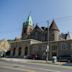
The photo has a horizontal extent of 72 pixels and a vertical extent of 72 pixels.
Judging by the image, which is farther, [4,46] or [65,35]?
[65,35]

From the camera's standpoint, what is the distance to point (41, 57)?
212 feet

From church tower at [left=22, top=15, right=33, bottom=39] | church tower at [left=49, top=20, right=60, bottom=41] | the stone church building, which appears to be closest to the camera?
the stone church building

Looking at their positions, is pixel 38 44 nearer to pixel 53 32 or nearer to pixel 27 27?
pixel 53 32

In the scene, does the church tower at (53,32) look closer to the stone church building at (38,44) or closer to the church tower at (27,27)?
the stone church building at (38,44)

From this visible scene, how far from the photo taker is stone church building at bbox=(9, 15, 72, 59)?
60250 millimetres

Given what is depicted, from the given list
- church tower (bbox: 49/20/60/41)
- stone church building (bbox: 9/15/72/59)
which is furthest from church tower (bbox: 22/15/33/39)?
church tower (bbox: 49/20/60/41)

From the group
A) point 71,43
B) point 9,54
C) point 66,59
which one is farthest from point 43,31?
point 66,59

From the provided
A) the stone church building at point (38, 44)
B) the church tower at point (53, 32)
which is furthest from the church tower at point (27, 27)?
the church tower at point (53, 32)

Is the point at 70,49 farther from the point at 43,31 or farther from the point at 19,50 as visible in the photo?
the point at 43,31

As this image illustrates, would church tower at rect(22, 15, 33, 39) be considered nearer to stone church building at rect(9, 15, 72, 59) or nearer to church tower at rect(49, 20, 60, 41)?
stone church building at rect(9, 15, 72, 59)

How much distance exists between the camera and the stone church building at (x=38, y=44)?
60250 millimetres

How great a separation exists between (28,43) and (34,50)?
4.90m

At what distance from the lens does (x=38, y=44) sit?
6788 cm

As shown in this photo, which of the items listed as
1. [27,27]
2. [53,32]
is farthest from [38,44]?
[27,27]
